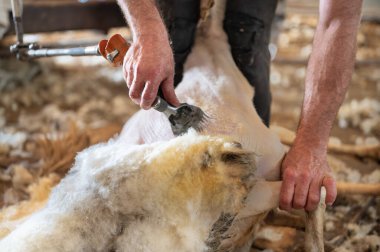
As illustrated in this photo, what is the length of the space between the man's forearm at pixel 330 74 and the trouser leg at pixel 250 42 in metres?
0.26

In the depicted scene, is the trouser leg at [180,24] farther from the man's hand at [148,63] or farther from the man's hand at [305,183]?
the man's hand at [305,183]

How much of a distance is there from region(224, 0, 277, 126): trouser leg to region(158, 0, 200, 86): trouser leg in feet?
0.30

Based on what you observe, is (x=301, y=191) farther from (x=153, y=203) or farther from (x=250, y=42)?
(x=250, y=42)

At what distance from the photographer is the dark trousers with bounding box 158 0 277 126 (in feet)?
4.01

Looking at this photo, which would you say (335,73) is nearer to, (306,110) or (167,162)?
(306,110)

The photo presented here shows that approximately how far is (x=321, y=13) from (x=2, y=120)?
1.26m

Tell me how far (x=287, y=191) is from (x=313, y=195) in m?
0.05

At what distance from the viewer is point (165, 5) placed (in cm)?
125

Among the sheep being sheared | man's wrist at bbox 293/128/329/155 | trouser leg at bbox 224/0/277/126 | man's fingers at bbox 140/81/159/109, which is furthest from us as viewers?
trouser leg at bbox 224/0/277/126

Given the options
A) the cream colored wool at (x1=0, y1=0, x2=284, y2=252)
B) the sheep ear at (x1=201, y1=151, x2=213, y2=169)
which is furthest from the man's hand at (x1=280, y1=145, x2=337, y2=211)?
the sheep ear at (x1=201, y1=151, x2=213, y2=169)

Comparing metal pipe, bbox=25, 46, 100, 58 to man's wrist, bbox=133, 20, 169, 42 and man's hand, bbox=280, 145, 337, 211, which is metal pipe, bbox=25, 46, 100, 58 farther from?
man's hand, bbox=280, 145, 337, 211

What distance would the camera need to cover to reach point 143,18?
0.91 meters

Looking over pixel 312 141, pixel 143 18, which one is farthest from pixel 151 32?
pixel 312 141

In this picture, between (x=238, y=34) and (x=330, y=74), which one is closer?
(x=330, y=74)
